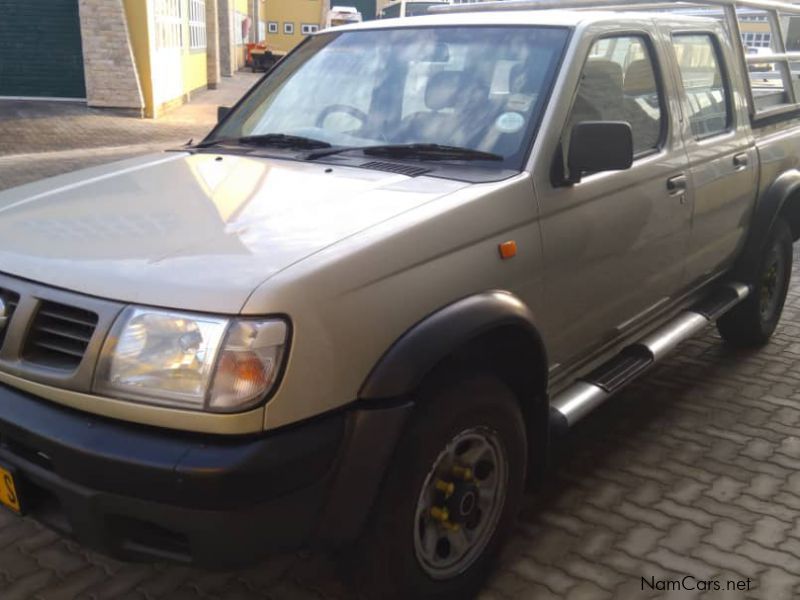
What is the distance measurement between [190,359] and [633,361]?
223 centimetres

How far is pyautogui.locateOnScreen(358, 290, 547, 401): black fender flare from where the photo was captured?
2.22 meters

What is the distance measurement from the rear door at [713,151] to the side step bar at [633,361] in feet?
0.54

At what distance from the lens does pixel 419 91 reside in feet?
10.8

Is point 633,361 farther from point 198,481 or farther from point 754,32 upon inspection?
point 754,32

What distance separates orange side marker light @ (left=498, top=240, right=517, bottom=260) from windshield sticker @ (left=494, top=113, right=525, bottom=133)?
1.68ft

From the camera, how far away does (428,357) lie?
7.50ft

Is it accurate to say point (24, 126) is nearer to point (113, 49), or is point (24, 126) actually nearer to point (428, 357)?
point (113, 49)

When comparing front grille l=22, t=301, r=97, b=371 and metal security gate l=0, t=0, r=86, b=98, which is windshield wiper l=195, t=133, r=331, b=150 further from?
metal security gate l=0, t=0, r=86, b=98

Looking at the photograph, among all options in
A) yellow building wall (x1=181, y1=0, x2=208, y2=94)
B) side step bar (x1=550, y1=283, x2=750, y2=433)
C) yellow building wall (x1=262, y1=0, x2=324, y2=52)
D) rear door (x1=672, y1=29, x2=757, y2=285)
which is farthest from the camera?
yellow building wall (x1=262, y1=0, x2=324, y2=52)

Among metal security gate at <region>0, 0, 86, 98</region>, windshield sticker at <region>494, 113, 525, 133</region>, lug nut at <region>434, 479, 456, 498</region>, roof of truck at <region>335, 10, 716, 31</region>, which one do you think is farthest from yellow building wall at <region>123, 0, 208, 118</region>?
lug nut at <region>434, 479, 456, 498</region>

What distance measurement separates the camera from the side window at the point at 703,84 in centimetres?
406

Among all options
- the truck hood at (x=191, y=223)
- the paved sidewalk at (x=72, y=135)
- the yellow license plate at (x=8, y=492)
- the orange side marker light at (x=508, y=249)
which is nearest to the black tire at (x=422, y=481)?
the orange side marker light at (x=508, y=249)

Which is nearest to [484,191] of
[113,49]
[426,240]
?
[426,240]

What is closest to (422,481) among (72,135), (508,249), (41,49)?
(508,249)
